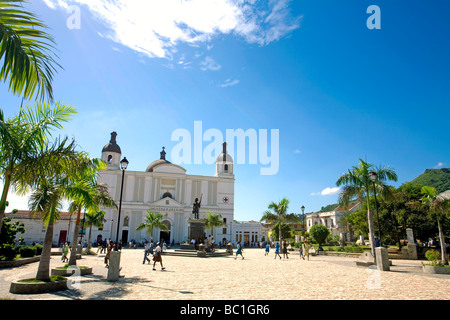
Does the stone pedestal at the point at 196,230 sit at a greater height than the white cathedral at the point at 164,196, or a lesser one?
lesser

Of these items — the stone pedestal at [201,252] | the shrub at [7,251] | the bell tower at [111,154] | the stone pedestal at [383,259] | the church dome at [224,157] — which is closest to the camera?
the stone pedestal at [383,259]

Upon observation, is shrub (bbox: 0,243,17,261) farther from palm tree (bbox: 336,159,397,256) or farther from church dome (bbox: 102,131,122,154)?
church dome (bbox: 102,131,122,154)

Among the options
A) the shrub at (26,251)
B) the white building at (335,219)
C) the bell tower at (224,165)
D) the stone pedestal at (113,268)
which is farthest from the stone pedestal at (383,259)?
the bell tower at (224,165)

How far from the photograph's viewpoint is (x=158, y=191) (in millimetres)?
59312

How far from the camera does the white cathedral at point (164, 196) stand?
180ft

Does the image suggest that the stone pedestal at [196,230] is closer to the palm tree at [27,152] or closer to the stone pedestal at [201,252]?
the stone pedestal at [201,252]

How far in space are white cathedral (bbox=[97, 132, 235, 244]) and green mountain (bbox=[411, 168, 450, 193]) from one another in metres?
44.8

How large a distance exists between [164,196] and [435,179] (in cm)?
6711

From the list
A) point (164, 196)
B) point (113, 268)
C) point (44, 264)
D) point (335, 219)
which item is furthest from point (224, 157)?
point (44, 264)

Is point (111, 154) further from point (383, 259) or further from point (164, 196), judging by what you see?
point (383, 259)
